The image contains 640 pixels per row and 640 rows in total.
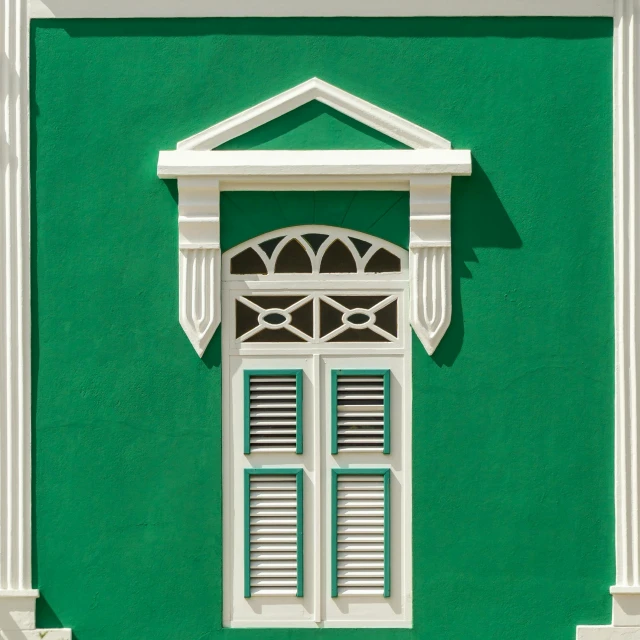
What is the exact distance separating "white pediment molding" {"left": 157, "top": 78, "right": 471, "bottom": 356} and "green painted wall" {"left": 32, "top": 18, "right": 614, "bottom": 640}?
3.4 inches

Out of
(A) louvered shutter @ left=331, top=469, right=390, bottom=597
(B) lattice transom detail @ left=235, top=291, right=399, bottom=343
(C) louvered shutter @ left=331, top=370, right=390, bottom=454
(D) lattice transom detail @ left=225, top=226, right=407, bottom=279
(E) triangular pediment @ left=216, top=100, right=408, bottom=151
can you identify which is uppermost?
(E) triangular pediment @ left=216, top=100, right=408, bottom=151

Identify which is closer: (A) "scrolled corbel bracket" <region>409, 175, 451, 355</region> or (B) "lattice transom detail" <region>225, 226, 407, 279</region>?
(A) "scrolled corbel bracket" <region>409, 175, 451, 355</region>

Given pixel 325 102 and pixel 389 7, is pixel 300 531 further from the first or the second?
pixel 389 7

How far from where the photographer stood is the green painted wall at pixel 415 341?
6.00 m

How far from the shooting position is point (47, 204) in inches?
239

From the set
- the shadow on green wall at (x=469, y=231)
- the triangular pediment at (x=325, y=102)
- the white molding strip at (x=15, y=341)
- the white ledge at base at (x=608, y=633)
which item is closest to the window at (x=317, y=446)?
the shadow on green wall at (x=469, y=231)

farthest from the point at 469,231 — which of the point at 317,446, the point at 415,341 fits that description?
the point at 317,446

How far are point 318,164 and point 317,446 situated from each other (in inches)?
67.2

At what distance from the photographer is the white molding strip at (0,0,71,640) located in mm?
5988

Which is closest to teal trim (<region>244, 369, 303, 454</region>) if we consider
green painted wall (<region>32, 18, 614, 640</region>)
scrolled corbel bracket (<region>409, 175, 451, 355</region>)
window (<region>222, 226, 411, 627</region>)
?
window (<region>222, 226, 411, 627</region>)

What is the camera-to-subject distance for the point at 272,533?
611 centimetres

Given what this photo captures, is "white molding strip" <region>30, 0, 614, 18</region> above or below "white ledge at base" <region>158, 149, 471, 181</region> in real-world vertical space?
above

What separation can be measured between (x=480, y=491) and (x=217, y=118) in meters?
2.77

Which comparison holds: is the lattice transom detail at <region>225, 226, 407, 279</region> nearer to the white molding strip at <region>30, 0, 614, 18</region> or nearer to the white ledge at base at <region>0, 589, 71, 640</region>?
the white molding strip at <region>30, 0, 614, 18</region>
